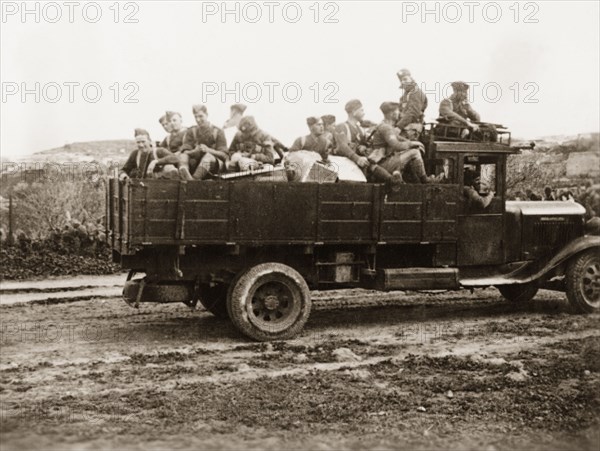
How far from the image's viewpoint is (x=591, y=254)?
9.49 metres

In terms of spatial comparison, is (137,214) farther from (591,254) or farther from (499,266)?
(591,254)

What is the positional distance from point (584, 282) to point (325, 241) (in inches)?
135

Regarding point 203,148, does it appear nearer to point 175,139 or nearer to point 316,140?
point 175,139

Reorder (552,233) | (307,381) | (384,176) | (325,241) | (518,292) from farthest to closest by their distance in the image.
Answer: (518,292), (552,233), (384,176), (325,241), (307,381)

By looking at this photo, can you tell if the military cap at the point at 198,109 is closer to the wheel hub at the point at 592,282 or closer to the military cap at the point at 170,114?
the military cap at the point at 170,114

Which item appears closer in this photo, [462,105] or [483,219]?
[483,219]

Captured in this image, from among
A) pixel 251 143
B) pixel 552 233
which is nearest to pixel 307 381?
pixel 251 143

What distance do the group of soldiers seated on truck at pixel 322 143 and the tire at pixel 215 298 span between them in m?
1.51

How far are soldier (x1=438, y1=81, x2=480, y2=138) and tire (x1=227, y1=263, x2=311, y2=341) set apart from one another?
280 centimetres

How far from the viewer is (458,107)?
965 centimetres

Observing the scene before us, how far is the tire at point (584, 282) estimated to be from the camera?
9.41m

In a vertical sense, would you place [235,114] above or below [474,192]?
above

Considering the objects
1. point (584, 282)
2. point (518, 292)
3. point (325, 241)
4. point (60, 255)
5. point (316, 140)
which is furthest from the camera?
point (60, 255)

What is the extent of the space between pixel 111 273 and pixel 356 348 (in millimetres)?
6413
